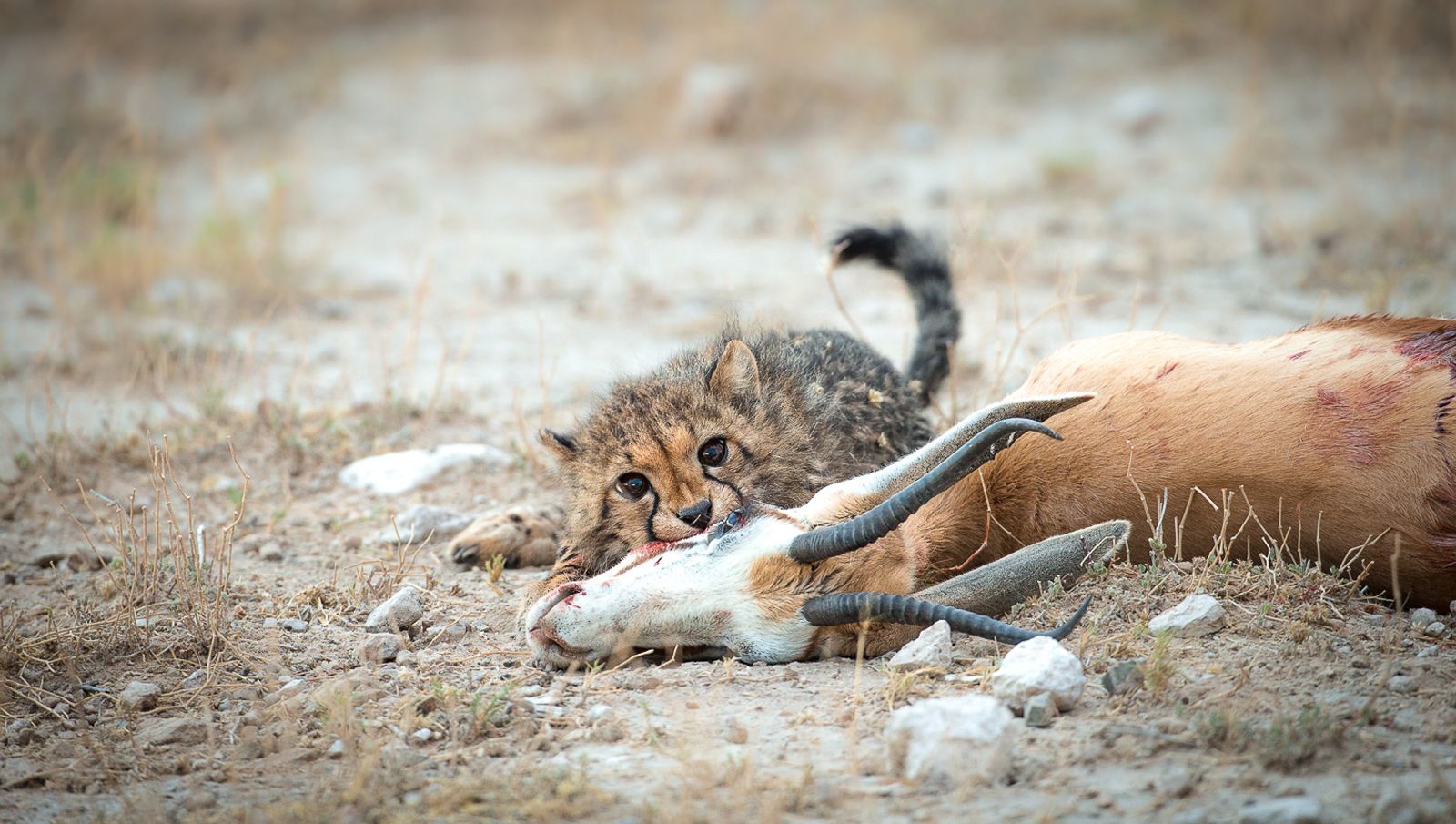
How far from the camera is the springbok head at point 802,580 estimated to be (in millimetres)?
3676

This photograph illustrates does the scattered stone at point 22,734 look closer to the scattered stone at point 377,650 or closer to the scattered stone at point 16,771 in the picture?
the scattered stone at point 16,771

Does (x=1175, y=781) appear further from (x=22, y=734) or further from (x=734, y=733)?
(x=22, y=734)

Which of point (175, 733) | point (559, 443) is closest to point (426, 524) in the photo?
point (559, 443)

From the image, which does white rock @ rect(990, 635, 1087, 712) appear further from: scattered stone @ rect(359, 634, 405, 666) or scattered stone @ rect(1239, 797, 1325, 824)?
scattered stone @ rect(359, 634, 405, 666)

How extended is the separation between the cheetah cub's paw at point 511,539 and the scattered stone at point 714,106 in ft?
23.4

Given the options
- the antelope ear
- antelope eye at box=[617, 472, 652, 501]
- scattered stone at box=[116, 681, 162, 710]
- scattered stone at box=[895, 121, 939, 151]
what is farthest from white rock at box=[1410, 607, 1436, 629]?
scattered stone at box=[895, 121, 939, 151]

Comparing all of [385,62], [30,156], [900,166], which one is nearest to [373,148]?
[385,62]

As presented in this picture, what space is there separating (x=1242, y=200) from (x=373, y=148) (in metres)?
7.95

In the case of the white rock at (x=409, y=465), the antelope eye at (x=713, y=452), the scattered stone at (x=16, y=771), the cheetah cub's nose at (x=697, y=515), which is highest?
the antelope eye at (x=713, y=452)

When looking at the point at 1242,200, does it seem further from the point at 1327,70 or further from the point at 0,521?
the point at 0,521

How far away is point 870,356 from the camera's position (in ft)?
18.2

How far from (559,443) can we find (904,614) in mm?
1721

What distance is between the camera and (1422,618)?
380 centimetres

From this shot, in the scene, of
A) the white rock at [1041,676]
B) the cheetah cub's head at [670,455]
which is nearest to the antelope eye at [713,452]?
the cheetah cub's head at [670,455]
